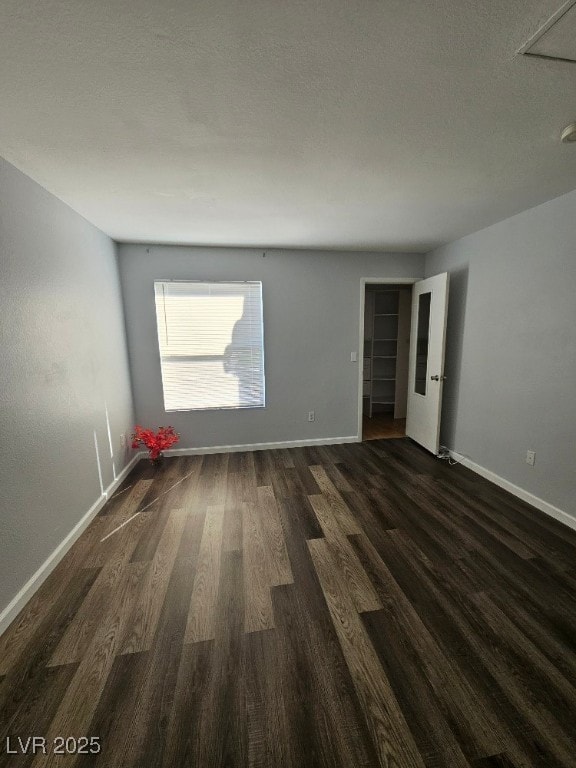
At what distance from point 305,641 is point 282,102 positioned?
7.82ft

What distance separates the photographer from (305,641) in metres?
1.36

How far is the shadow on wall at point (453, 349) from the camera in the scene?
306cm

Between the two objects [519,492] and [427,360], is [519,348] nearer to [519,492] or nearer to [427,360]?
[427,360]

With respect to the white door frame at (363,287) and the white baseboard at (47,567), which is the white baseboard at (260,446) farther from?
the white baseboard at (47,567)

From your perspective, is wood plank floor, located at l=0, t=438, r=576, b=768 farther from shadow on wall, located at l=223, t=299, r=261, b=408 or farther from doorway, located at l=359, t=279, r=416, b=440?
doorway, located at l=359, t=279, r=416, b=440

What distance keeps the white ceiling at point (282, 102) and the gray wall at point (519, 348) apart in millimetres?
422

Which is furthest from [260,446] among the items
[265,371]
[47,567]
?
[47,567]

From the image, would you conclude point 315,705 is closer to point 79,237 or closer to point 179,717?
point 179,717

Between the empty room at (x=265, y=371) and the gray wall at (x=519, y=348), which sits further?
the gray wall at (x=519, y=348)

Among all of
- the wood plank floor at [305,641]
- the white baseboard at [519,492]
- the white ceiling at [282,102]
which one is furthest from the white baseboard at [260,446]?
the white ceiling at [282,102]

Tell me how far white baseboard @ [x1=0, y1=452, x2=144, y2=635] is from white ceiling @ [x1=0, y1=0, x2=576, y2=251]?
2.30 m

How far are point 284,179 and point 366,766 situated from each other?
106 inches

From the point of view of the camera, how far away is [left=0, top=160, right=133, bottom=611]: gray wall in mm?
1525

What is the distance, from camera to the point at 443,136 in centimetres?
139
